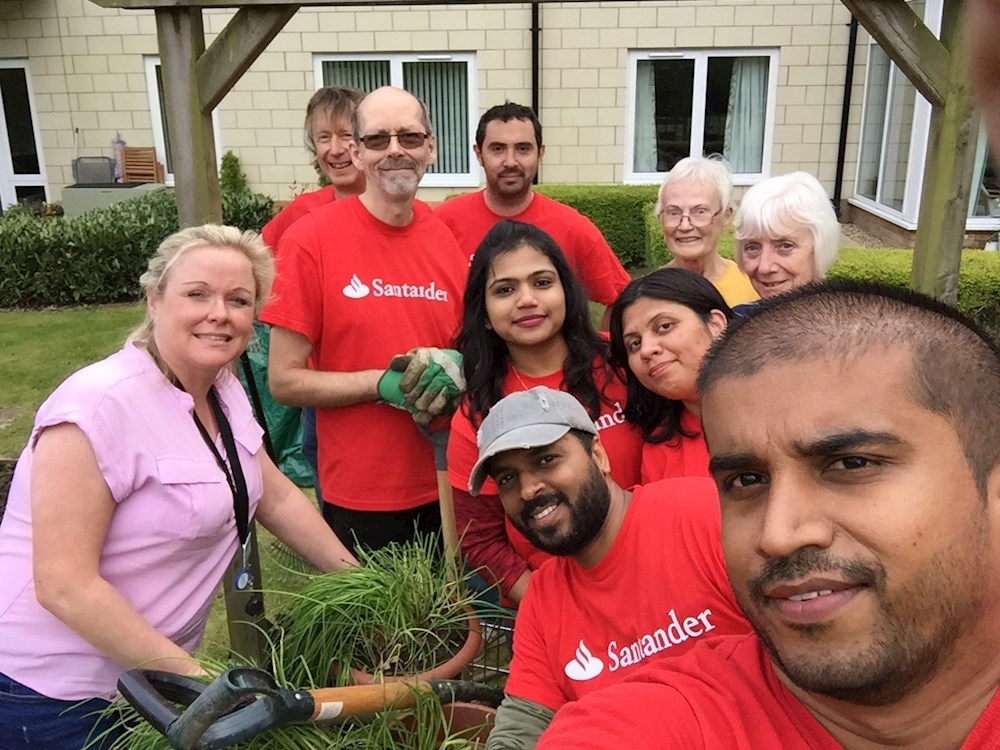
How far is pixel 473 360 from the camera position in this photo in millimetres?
2447

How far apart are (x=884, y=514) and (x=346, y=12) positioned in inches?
479

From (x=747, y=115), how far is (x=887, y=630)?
12.5m

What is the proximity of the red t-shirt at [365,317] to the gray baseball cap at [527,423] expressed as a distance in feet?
3.06

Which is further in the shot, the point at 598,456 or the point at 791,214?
the point at 791,214

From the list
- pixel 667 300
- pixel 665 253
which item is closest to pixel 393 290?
pixel 667 300

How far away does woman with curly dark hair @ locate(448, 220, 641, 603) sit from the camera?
7.47 ft

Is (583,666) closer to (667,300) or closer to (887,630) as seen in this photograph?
(887,630)

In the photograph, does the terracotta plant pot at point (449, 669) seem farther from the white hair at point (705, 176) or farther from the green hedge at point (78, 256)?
the green hedge at point (78, 256)

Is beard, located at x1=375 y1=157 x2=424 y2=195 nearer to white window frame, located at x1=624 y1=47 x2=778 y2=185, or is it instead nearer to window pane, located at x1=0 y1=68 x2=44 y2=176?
white window frame, located at x1=624 y1=47 x2=778 y2=185

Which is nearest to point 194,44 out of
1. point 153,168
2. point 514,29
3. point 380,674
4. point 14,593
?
point 14,593

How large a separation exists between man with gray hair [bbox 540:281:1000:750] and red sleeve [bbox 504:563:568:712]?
1.81ft

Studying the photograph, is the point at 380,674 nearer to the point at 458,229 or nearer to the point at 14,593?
the point at 14,593

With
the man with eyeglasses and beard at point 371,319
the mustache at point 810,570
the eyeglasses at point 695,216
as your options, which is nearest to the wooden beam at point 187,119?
the man with eyeglasses and beard at point 371,319

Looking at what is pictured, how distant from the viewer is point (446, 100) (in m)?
12.1
